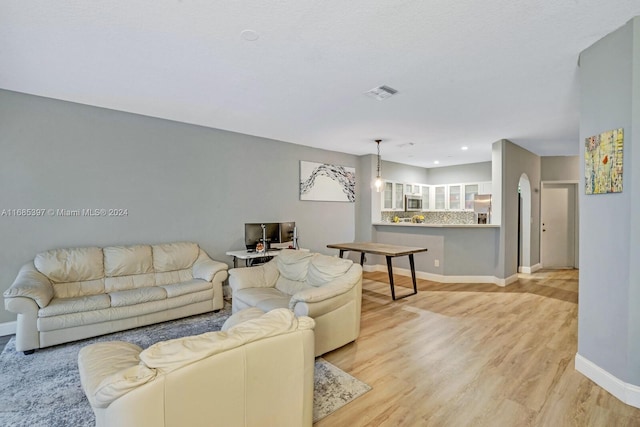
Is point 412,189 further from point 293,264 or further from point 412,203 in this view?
point 293,264

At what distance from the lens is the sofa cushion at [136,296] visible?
3.27 m

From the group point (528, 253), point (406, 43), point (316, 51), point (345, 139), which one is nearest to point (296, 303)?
point (316, 51)

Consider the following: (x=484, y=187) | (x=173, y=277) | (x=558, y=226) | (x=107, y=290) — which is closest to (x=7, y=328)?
(x=107, y=290)

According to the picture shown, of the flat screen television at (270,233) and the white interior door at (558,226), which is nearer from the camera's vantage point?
the flat screen television at (270,233)

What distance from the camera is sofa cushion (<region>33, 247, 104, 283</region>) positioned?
330cm

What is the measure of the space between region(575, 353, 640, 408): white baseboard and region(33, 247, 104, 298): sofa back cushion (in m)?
4.84

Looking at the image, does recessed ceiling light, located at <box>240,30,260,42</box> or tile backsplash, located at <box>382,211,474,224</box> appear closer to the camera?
recessed ceiling light, located at <box>240,30,260,42</box>

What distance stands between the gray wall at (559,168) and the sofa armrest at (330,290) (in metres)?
6.19

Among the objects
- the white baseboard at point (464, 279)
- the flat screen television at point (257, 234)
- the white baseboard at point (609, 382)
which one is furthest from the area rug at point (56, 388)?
the white baseboard at point (464, 279)

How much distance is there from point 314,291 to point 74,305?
2439mm

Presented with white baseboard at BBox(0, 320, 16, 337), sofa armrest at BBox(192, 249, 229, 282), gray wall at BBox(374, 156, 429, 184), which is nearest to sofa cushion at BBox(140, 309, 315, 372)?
sofa armrest at BBox(192, 249, 229, 282)

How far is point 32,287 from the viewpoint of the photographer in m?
2.89

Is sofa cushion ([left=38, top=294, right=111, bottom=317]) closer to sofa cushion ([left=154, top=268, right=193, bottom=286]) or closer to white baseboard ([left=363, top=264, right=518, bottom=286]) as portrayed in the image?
sofa cushion ([left=154, top=268, right=193, bottom=286])

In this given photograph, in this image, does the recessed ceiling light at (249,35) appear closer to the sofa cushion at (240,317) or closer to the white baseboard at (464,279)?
the sofa cushion at (240,317)
